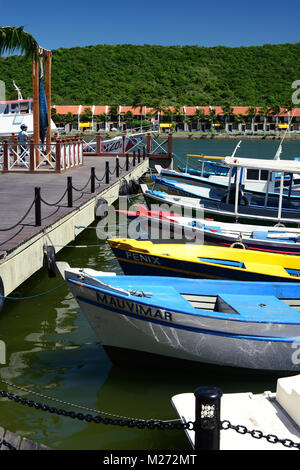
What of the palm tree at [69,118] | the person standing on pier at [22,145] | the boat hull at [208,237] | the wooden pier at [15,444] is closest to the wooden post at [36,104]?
the person standing on pier at [22,145]

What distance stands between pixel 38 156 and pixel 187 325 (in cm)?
1885

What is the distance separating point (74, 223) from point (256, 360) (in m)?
8.80

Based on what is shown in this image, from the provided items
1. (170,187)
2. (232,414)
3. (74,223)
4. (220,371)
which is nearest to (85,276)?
(220,371)

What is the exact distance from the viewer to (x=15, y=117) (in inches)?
1502

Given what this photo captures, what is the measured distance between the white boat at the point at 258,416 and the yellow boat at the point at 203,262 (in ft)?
13.8

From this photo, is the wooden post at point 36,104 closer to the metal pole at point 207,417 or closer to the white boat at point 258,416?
the white boat at point 258,416

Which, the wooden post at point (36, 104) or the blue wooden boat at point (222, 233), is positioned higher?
the wooden post at point (36, 104)

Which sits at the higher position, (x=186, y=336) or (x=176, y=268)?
(x=176, y=268)

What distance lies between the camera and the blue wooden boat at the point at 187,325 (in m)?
8.14

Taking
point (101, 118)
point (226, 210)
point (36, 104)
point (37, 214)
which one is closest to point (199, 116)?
point (101, 118)

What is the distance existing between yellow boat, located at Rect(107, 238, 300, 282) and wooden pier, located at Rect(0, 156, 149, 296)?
78.7 inches

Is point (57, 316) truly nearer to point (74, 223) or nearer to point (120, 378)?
point (120, 378)

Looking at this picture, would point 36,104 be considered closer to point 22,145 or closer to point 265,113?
point 22,145
